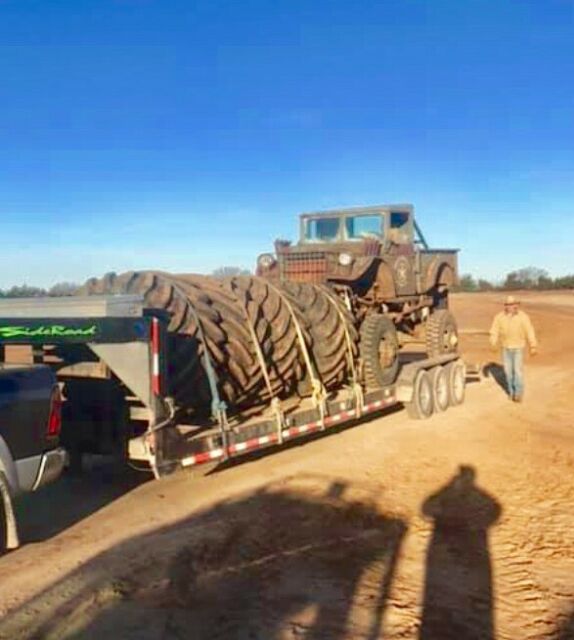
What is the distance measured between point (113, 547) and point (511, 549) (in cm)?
295

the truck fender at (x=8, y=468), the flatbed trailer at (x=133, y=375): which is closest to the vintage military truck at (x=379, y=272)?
the flatbed trailer at (x=133, y=375)

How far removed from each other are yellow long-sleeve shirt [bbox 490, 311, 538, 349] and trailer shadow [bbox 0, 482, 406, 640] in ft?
25.8

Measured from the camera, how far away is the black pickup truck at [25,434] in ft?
16.8

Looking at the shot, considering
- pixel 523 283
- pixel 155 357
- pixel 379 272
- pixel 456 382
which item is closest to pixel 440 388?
pixel 456 382

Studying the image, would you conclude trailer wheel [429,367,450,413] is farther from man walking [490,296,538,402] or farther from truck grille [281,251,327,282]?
truck grille [281,251,327,282]

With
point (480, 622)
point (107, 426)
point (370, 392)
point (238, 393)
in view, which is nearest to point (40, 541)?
point (107, 426)

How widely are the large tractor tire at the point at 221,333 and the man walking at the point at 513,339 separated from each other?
20.1 feet

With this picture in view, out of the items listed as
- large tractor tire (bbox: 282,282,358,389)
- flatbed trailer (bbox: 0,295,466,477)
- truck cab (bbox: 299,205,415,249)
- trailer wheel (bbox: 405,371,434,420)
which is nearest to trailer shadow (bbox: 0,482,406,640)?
flatbed trailer (bbox: 0,295,466,477)

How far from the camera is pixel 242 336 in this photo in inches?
308

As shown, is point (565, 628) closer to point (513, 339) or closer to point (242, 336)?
point (242, 336)

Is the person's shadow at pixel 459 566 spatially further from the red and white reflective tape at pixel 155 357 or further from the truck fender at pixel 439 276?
the truck fender at pixel 439 276

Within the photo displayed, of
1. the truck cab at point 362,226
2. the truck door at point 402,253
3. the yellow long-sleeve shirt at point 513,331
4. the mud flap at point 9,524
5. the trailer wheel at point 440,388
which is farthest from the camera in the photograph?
the yellow long-sleeve shirt at point 513,331

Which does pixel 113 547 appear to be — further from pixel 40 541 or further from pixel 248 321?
pixel 248 321

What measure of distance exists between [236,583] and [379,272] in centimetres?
795
